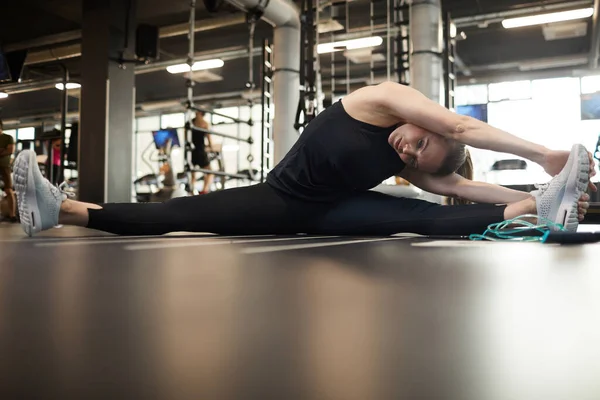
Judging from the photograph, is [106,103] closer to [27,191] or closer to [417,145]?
[27,191]

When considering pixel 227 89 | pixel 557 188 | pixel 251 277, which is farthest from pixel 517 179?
pixel 251 277

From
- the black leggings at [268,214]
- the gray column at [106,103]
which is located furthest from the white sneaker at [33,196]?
the gray column at [106,103]

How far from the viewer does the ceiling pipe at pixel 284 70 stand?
6094 mm

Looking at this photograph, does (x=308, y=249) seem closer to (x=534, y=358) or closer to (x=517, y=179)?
(x=534, y=358)

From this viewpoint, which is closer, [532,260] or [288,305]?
[288,305]

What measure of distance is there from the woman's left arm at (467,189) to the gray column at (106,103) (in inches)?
143

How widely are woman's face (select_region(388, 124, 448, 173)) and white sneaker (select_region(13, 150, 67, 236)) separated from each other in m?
1.05

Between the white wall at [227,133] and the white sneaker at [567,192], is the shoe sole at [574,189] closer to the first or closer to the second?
the white sneaker at [567,192]

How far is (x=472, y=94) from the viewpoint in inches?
431

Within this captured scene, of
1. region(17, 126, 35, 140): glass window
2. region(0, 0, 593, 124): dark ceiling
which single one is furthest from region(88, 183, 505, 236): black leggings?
region(17, 126, 35, 140): glass window

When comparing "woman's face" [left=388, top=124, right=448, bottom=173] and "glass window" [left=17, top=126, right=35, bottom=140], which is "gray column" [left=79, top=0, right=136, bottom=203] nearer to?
"woman's face" [left=388, top=124, right=448, bottom=173]

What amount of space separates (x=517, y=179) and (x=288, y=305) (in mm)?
9619

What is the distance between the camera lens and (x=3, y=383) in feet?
1.11

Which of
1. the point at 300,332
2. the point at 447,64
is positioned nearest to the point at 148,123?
the point at 447,64
